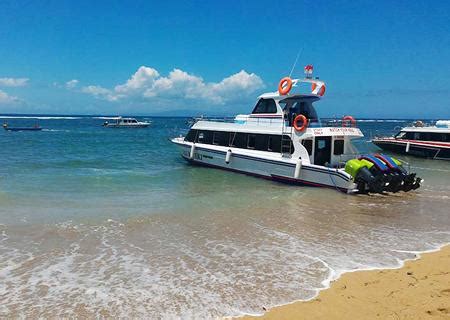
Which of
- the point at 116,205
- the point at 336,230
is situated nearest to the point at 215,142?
the point at 116,205

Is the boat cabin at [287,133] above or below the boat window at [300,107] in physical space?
below

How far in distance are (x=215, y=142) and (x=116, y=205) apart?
10.3 metres

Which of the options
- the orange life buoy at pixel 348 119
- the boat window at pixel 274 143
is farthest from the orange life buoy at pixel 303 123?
the orange life buoy at pixel 348 119

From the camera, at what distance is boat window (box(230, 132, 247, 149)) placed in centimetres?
2097

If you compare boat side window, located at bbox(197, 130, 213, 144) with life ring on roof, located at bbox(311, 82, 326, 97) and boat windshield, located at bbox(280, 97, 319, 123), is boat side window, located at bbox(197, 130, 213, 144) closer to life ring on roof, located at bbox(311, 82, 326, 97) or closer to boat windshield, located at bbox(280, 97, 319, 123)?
boat windshield, located at bbox(280, 97, 319, 123)

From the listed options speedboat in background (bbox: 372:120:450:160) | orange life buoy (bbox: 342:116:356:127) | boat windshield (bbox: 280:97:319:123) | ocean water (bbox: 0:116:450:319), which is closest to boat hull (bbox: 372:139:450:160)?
speedboat in background (bbox: 372:120:450:160)

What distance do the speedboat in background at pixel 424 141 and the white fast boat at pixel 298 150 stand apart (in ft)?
50.1

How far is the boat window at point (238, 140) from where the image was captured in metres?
21.0

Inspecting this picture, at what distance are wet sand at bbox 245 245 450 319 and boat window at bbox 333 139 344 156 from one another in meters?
11.2

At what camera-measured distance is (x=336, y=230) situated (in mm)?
10781

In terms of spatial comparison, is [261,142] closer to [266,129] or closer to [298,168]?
[266,129]

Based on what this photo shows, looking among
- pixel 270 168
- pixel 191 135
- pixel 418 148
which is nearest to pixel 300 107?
pixel 270 168

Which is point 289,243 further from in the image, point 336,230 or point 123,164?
point 123,164

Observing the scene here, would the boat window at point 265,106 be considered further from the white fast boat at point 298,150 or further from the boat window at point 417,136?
the boat window at point 417,136
